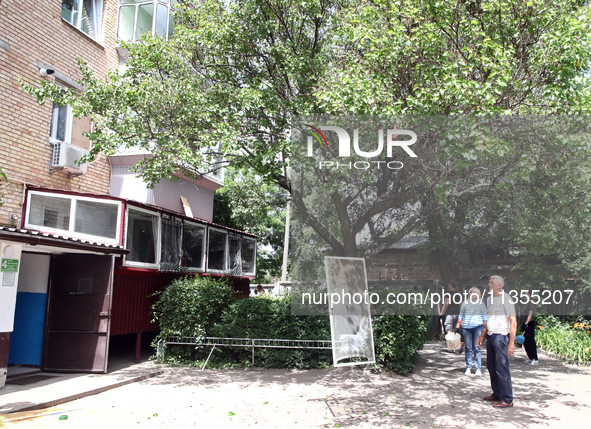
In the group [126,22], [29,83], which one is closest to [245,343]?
[29,83]

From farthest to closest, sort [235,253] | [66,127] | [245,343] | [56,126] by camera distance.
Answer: [235,253]
[66,127]
[56,126]
[245,343]

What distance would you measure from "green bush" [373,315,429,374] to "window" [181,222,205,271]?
6329 mm

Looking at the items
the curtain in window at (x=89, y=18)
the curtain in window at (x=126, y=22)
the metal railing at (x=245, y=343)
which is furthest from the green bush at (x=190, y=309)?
the curtain in window at (x=126, y=22)

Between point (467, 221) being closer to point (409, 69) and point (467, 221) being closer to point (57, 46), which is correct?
point (409, 69)

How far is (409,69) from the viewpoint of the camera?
9180 mm

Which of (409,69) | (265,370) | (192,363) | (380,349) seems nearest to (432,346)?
(380,349)

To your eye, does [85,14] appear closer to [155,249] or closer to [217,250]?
[155,249]

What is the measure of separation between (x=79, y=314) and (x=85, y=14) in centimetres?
913

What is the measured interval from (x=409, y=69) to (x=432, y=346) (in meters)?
8.29

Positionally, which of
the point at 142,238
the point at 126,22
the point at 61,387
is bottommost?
the point at 61,387

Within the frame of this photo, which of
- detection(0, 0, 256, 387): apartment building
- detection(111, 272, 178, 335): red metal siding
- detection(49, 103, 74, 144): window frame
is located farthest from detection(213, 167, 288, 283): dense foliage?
detection(49, 103, 74, 144): window frame

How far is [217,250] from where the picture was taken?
15812 millimetres

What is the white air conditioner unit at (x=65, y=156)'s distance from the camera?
11.7 m

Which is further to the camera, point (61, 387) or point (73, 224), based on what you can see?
point (73, 224)
